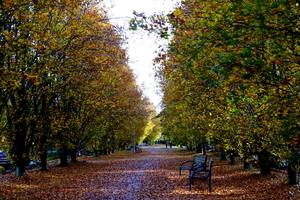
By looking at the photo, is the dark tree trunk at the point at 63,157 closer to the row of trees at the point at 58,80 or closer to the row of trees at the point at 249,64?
the row of trees at the point at 58,80

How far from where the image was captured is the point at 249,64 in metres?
4.27

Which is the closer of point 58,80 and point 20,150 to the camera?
point 20,150

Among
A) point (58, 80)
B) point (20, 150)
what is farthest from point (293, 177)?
point (20, 150)

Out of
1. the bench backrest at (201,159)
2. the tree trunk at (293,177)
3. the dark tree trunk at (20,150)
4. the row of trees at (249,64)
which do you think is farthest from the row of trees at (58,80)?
the tree trunk at (293,177)

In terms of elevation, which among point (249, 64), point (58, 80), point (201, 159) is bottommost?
point (201, 159)

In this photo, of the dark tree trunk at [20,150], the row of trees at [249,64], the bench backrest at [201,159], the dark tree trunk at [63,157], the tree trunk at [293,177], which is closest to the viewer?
the row of trees at [249,64]

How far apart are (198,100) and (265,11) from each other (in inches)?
307

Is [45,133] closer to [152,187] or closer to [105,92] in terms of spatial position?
[105,92]

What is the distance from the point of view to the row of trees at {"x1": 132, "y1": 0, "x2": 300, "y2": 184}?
13.8 feet

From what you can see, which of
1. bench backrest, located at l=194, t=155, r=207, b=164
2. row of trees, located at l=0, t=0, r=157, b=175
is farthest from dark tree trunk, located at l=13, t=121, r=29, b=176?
bench backrest, located at l=194, t=155, r=207, b=164

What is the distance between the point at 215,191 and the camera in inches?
333

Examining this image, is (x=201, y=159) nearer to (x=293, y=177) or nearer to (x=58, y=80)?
(x=293, y=177)

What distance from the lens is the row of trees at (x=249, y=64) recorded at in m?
4.20

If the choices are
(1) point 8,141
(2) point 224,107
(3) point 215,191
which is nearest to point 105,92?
(1) point 8,141
